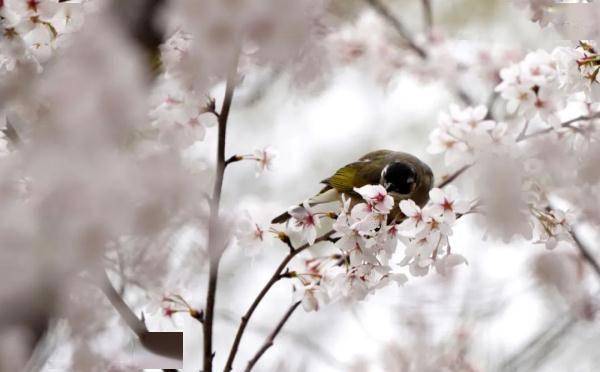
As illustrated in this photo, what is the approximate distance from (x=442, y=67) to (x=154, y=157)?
232 centimetres

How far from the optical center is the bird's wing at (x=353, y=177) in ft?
4.26

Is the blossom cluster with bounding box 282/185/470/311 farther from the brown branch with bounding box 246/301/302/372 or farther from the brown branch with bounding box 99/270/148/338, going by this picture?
the brown branch with bounding box 99/270/148/338

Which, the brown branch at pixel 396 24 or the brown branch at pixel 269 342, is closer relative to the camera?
the brown branch at pixel 269 342

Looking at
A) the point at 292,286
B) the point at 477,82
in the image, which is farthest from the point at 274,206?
the point at 477,82

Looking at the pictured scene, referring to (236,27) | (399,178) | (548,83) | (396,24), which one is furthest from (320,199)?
(396,24)

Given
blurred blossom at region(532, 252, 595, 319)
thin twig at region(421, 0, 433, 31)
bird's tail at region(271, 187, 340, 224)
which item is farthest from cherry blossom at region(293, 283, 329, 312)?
thin twig at region(421, 0, 433, 31)

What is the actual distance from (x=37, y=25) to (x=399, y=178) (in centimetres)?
63

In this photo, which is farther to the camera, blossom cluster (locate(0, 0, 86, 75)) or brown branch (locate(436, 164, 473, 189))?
brown branch (locate(436, 164, 473, 189))

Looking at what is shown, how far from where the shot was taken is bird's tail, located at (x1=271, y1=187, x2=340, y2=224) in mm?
1205

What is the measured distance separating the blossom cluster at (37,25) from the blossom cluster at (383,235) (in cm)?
35

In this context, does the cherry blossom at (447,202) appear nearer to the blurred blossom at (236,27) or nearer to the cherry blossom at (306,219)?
the cherry blossom at (306,219)

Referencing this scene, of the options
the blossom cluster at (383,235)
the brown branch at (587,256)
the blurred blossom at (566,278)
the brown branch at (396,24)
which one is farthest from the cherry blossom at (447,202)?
the brown branch at (396,24)

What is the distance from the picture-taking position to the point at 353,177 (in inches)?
52.7

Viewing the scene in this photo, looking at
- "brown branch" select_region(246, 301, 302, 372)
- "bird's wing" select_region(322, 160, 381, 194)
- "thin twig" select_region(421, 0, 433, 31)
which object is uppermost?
"thin twig" select_region(421, 0, 433, 31)
